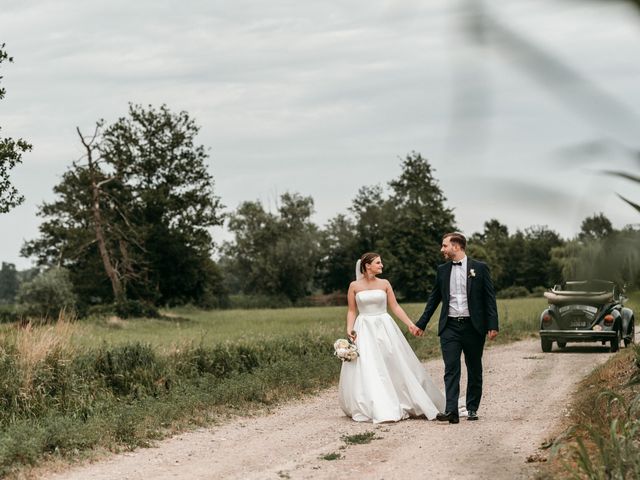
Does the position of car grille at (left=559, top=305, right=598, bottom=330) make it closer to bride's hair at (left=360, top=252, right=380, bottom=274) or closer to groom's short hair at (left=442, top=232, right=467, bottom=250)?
bride's hair at (left=360, top=252, right=380, bottom=274)

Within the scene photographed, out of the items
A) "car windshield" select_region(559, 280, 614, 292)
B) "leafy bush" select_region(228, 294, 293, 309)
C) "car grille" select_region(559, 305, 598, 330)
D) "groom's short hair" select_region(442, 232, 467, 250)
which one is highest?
"groom's short hair" select_region(442, 232, 467, 250)

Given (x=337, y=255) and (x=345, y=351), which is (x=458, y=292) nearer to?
(x=345, y=351)

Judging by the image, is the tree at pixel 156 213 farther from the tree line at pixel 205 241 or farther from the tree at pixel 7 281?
the tree at pixel 7 281

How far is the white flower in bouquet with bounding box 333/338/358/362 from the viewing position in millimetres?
11930

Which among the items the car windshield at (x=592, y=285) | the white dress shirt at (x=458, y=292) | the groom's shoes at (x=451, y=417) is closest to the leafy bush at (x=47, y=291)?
the groom's shoes at (x=451, y=417)

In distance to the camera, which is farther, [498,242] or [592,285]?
[498,242]

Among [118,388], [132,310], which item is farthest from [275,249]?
[118,388]

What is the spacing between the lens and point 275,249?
109688mm

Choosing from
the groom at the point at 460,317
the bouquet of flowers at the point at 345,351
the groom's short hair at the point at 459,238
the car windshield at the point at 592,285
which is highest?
the groom's short hair at the point at 459,238

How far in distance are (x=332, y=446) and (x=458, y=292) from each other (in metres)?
2.29

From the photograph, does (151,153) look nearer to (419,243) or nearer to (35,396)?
(419,243)

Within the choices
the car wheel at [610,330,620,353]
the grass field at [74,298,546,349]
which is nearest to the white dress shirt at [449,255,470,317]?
the grass field at [74,298,546,349]

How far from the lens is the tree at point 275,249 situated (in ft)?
356

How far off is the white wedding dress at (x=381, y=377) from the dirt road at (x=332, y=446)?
215 mm
